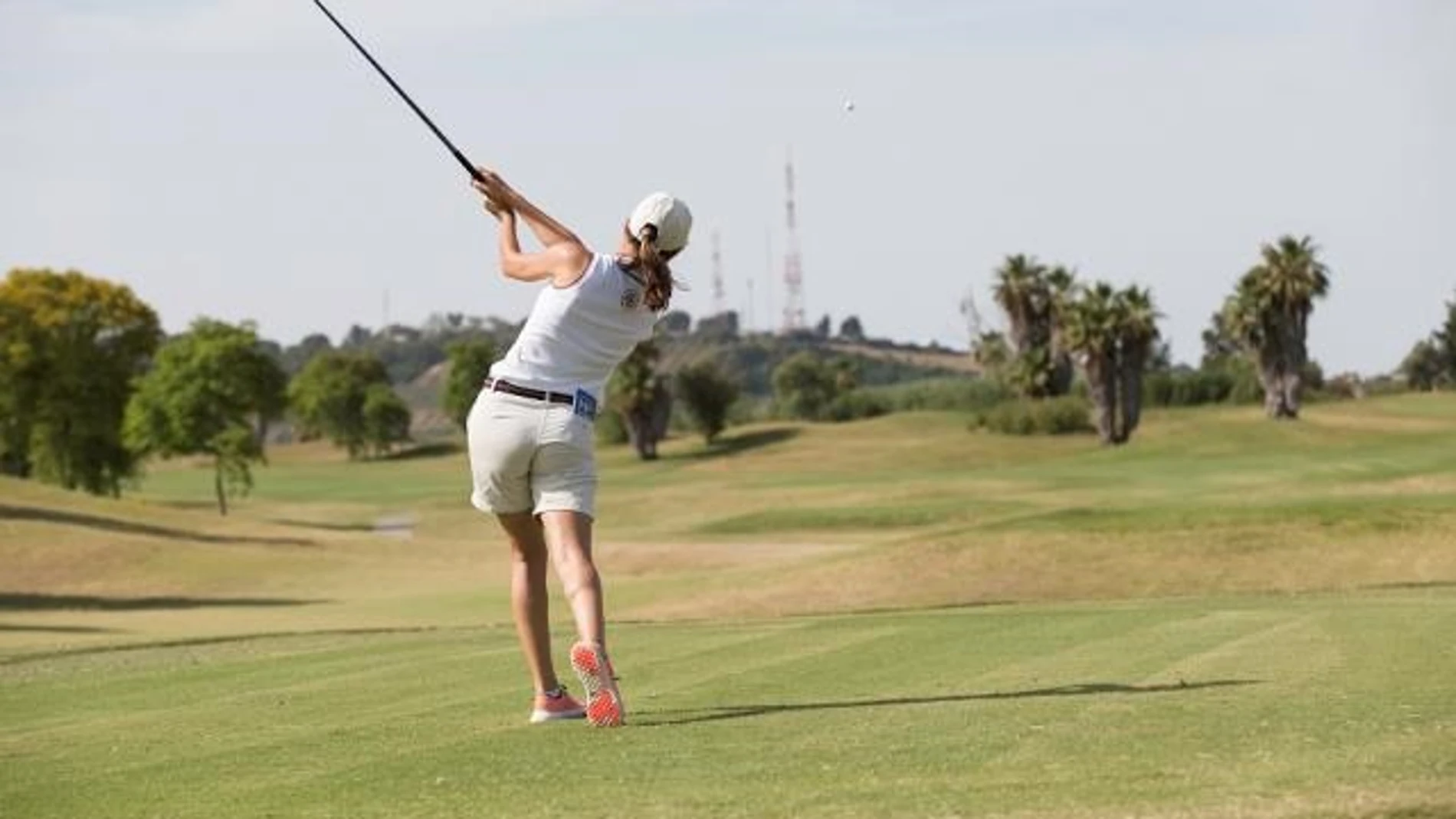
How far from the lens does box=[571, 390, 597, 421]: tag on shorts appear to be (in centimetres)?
1126

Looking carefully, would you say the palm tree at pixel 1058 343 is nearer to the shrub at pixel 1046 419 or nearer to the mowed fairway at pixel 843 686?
the shrub at pixel 1046 419

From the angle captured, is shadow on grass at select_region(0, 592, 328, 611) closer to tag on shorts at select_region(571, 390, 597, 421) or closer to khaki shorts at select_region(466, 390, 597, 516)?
khaki shorts at select_region(466, 390, 597, 516)

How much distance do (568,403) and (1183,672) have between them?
3.66m

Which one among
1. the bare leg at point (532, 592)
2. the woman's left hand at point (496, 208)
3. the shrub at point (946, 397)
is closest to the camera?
the bare leg at point (532, 592)

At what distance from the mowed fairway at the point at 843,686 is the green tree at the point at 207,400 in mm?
42501

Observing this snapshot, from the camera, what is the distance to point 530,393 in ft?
36.8

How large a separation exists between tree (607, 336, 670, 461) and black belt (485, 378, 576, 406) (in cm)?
11960

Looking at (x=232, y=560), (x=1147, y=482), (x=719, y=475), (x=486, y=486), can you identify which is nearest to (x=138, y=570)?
(x=232, y=560)

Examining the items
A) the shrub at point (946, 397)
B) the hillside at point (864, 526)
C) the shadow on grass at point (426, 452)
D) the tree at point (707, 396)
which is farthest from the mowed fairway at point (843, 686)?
the shadow on grass at point (426, 452)

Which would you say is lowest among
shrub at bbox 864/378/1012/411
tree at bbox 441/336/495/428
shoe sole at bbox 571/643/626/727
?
shoe sole at bbox 571/643/626/727

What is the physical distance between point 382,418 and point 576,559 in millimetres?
165169

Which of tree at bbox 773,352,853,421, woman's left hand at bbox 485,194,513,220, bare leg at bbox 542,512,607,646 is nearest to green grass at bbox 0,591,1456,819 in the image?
bare leg at bbox 542,512,607,646

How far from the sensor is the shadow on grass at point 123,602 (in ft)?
149

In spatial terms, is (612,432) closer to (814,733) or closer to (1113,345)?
(1113,345)
